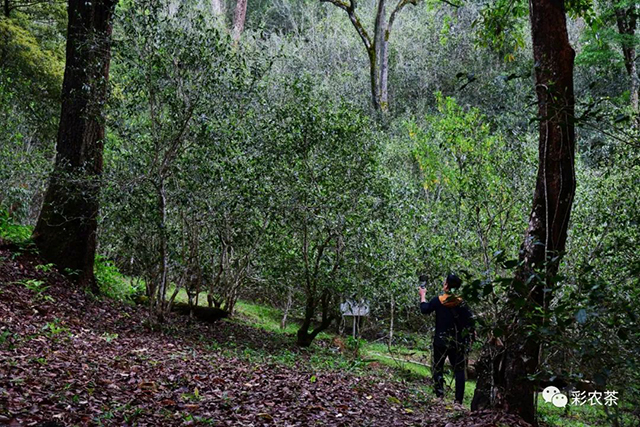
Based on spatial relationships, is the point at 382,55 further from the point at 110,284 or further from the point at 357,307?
the point at 110,284

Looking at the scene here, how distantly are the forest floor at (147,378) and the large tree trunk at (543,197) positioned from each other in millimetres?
232

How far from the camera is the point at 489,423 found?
4.16 m

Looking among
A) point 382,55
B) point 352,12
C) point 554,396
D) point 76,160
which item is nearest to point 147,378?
point 554,396

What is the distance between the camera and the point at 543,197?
4.56 metres

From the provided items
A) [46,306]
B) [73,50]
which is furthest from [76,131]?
[46,306]

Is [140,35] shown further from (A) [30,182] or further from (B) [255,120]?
(A) [30,182]

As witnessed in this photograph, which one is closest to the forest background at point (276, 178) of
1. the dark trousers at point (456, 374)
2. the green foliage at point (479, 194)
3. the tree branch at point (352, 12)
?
the green foliage at point (479, 194)

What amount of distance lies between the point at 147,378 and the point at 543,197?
3.76 metres

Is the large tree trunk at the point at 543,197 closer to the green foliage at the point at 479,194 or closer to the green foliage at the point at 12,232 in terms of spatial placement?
the green foliage at the point at 479,194

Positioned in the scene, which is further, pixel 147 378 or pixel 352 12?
pixel 352 12

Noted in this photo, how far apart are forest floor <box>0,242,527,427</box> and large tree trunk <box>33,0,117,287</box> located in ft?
1.26

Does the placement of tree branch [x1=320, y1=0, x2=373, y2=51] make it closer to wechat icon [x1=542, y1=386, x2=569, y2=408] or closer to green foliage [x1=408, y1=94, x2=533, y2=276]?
green foliage [x1=408, y1=94, x2=533, y2=276]

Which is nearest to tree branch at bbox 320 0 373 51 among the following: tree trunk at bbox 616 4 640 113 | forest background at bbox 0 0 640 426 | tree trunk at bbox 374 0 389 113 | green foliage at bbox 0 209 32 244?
tree trunk at bbox 374 0 389 113

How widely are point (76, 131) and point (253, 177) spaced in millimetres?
2803
